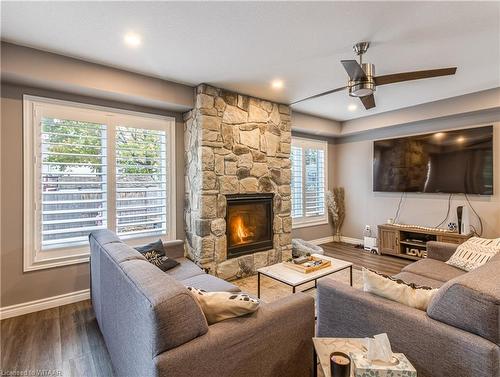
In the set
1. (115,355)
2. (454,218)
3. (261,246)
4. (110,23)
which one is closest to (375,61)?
(110,23)

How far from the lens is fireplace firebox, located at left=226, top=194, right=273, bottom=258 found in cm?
389

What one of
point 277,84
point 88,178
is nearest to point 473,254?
point 277,84

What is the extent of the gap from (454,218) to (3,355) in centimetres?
599

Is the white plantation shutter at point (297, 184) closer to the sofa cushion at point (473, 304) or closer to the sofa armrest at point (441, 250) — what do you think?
the sofa armrest at point (441, 250)

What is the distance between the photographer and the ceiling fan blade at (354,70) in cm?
227

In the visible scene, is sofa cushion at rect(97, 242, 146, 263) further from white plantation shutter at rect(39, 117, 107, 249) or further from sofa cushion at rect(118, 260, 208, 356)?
white plantation shutter at rect(39, 117, 107, 249)

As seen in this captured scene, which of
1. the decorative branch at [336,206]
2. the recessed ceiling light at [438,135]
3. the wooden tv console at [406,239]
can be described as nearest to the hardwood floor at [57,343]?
the wooden tv console at [406,239]

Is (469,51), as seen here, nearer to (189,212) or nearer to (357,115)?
(357,115)

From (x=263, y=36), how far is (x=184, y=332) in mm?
2411

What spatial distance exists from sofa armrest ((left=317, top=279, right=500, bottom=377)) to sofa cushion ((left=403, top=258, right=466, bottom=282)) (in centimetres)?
135

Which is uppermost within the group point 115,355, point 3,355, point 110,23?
point 110,23

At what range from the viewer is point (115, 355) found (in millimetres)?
1871

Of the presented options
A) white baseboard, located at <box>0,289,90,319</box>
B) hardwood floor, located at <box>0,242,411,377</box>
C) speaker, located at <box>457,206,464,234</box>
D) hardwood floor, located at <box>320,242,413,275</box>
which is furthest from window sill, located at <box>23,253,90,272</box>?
speaker, located at <box>457,206,464,234</box>

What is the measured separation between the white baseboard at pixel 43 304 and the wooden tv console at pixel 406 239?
490 centimetres
